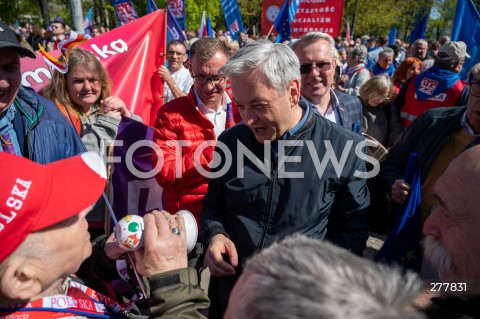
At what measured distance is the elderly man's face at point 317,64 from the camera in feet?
9.77

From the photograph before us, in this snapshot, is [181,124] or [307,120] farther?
[181,124]

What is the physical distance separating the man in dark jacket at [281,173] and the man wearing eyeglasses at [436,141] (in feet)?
1.31

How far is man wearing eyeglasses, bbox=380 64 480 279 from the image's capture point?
2289 mm

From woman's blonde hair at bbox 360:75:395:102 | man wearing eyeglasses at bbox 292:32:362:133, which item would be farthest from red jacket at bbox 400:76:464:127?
man wearing eyeglasses at bbox 292:32:362:133

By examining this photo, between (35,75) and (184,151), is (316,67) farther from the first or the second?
(35,75)

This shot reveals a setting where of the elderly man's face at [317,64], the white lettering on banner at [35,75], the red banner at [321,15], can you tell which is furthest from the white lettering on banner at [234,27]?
the elderly man's face at [317,64]

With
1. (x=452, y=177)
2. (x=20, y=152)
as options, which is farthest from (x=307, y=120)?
(x=20, y=152)

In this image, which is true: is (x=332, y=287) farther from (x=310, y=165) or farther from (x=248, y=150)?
(x=248, y=150)

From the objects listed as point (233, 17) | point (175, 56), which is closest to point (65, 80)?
point (175, 56)

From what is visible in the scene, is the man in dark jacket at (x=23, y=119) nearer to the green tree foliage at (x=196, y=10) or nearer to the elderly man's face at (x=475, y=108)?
the elderly man's face at (x=475, y=108)

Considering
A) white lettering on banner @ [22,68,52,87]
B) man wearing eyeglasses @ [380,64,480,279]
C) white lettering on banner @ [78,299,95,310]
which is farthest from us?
white lettering on banner @ [22,68,52,87]

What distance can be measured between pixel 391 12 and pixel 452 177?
35562mm

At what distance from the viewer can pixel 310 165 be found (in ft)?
6.42

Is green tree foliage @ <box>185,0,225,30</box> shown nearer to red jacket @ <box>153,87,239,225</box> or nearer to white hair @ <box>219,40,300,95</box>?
red jacket @ <box>153,87,239,225</box>
